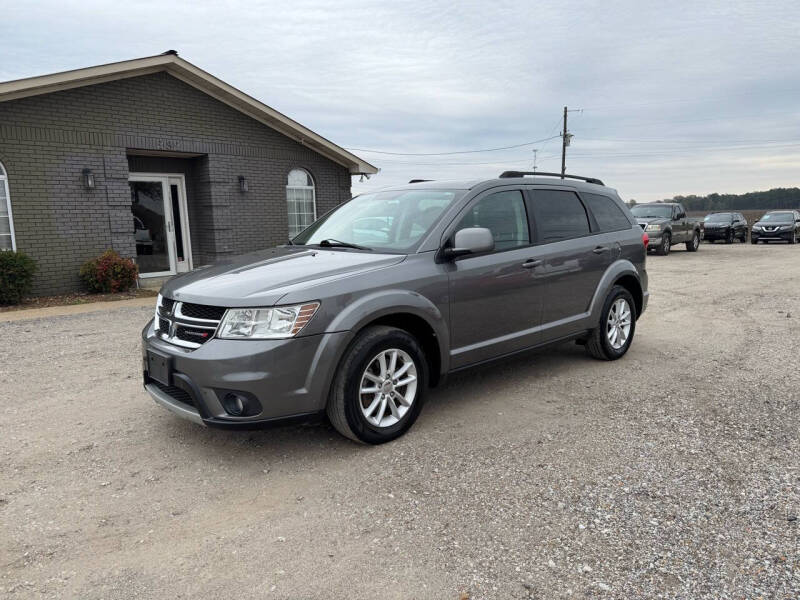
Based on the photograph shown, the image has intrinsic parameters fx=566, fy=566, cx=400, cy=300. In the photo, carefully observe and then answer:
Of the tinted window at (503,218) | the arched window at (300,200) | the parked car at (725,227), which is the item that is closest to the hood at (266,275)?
the tinted window at (503,218)

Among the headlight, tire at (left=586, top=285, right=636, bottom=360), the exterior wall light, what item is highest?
the exterior wall light

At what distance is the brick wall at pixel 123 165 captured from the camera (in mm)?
10305

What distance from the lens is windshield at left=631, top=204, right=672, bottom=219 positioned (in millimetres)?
21016

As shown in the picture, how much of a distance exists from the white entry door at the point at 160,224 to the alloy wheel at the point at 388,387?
10.4 meters

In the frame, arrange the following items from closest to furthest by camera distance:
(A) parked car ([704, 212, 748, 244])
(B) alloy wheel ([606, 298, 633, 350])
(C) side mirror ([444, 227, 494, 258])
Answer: (C) side mirror ([444, 227, 494, 258])
(B) alloy wheel ([606, 298, 633, 350])
(A) parked car ([704, 212, 748, 244])

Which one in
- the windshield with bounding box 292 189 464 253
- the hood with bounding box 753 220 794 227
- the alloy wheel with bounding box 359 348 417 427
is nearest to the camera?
the alloy wheel with bounding box 359 348 417 427

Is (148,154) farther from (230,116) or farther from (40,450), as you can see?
(40,450)

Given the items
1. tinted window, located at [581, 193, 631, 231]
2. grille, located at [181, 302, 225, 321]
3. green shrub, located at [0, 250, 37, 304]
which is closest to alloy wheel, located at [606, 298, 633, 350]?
tinted window, located at [581, 193, 631, 231]

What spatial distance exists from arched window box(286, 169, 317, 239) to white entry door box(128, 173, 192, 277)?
2524 mm

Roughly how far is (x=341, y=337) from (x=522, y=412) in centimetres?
173

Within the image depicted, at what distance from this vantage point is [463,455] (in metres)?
3.62

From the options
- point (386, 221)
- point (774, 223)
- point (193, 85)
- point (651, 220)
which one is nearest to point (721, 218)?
point (774, 223)

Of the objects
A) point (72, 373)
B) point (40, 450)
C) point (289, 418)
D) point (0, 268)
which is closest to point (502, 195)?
point (289, 418)

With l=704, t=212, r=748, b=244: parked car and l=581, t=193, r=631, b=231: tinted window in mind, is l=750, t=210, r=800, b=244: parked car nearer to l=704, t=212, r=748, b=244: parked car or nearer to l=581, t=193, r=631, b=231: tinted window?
l=704, t=212, r=748, b=244: parked car
